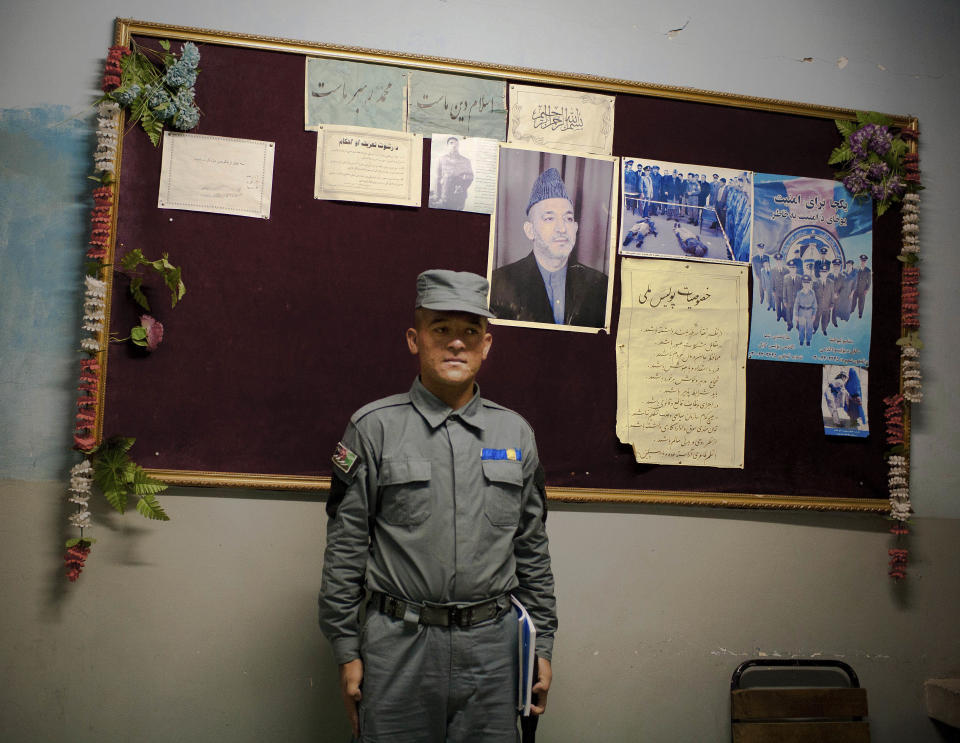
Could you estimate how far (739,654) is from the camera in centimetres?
236

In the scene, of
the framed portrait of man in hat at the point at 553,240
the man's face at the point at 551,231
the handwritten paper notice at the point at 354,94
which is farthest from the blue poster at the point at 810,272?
the handwritten paper notice at the point at 354,94

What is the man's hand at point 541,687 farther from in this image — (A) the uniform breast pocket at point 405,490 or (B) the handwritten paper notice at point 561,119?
(B) the handwritten paper notice at point 561,119

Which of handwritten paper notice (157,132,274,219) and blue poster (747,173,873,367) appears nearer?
handwritten paper notice (157,132,274,219)

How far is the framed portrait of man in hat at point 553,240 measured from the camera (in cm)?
225

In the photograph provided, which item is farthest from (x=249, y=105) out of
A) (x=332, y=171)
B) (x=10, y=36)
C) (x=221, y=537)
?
(x=221, y=537)

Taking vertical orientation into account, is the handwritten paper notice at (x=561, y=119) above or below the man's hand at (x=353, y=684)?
above

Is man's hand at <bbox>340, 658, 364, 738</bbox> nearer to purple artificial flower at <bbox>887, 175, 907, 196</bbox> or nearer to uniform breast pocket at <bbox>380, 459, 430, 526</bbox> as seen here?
uniform breast pocket at <bbox>380, 459, 430, 526</bbox>

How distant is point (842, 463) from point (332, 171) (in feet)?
6.79

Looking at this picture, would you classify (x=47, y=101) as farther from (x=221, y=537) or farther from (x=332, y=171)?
(x=221, y=537)

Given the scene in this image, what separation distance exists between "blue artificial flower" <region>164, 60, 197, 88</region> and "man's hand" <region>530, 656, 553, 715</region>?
1.98m

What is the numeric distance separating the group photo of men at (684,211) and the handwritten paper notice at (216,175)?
1.21 m

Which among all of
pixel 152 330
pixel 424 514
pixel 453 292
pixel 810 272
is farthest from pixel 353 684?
pixel 810 272

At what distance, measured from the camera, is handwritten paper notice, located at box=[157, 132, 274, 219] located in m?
2.09

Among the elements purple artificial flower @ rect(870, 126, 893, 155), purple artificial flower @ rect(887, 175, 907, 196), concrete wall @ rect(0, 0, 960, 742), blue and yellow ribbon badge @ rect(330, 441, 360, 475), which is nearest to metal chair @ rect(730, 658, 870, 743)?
concrete wall @ rect(0, 0, 960, 742)
